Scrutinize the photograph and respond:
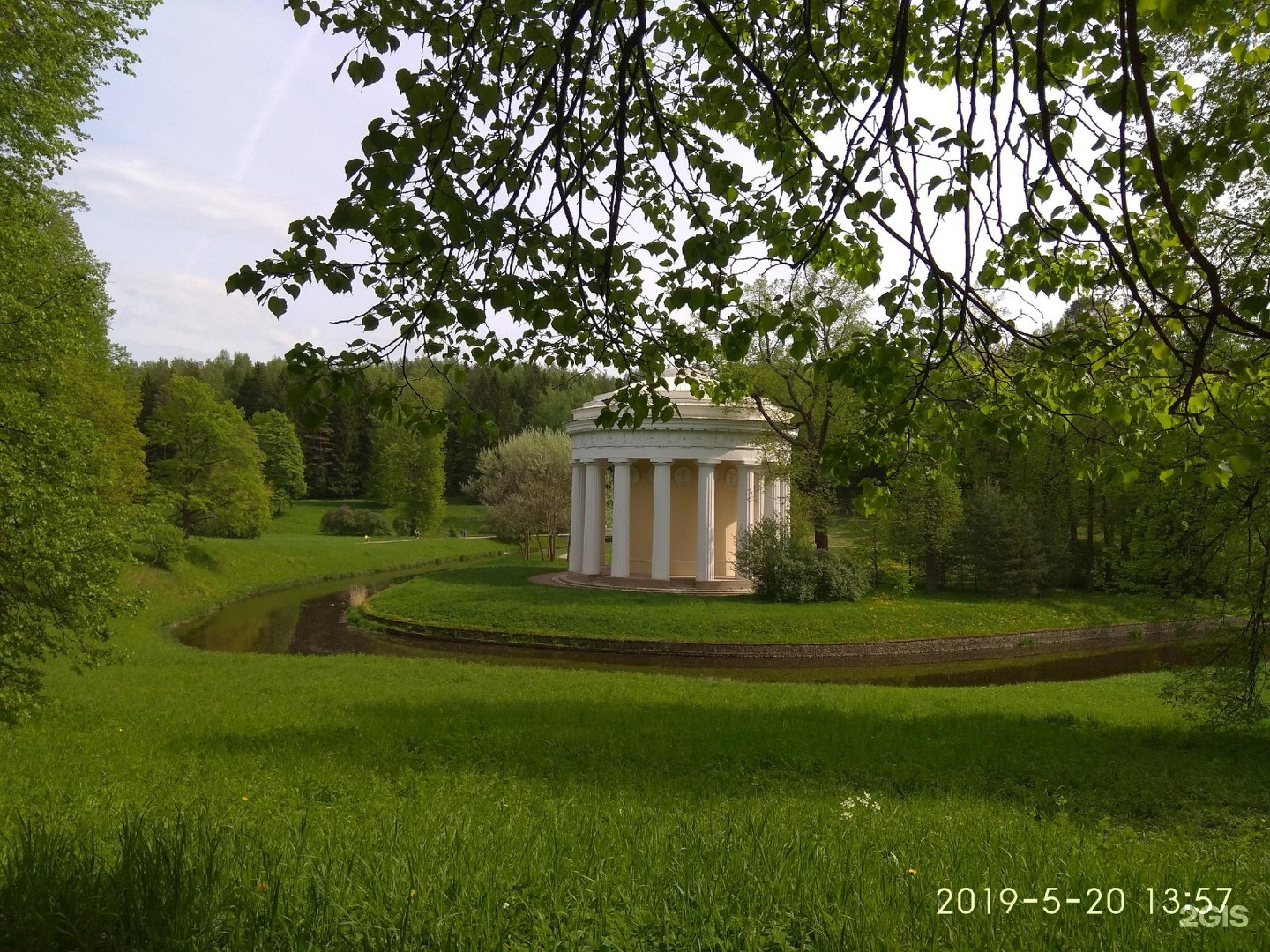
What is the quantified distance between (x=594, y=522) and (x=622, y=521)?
128cm

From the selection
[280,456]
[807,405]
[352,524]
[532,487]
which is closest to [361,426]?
[280,456]

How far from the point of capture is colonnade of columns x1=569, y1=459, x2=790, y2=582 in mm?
28984

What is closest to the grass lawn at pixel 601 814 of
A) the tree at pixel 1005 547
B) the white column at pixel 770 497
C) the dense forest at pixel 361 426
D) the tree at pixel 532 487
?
the tree at pixel 1005 547

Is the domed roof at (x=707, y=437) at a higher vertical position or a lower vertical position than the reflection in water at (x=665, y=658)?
higher

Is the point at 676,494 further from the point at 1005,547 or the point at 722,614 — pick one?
the point at 1005,547

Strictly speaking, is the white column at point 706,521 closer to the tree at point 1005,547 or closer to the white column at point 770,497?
the white column at point 770,497

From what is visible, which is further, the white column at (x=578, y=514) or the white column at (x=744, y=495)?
the white column at (x=578, y=514)

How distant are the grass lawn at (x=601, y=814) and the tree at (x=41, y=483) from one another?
117 centimetres

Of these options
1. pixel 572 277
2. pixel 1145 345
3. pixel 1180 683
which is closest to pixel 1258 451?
pixel 1145 345

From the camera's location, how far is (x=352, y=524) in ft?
171

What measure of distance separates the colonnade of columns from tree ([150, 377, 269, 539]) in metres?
14.8

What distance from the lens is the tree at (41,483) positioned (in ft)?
26.3

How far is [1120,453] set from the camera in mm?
4547

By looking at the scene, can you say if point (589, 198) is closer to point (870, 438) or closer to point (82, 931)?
point (870, 438)
